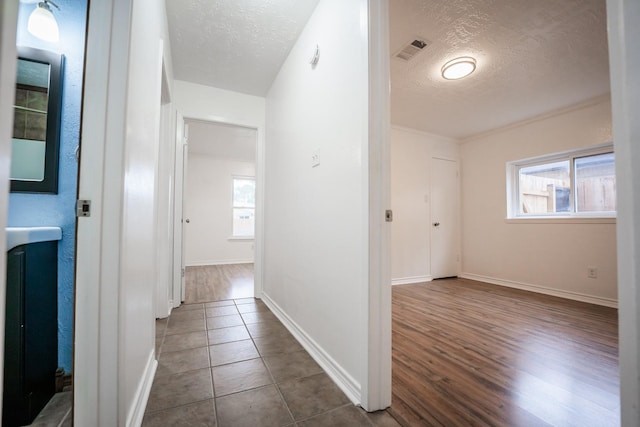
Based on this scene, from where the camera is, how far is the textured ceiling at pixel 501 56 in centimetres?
180

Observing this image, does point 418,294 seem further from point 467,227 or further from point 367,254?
point 367,254

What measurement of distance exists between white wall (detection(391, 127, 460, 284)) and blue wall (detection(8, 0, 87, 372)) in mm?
3383

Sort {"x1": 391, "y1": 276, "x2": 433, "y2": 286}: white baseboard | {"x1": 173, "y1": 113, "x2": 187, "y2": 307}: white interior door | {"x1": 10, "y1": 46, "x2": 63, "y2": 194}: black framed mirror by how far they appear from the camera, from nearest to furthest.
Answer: {"x1": 10, "y1": 46, "x2": 63, "y2": 194}: black framed mirror → {"x1": 173, "y1": 113, "x2": 187, "y2": 307}: white interior door → {"x1": 391, "y1": 276, "x2": 433, "y2": 286}: white baseboard

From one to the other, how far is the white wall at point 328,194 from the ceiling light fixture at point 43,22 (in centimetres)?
141

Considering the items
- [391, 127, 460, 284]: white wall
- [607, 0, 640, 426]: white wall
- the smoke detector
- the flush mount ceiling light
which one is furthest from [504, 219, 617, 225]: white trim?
[607, 0, 640, 426]: white wall

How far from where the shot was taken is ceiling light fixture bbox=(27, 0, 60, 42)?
1.25 meters

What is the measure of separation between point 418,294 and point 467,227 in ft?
6.04

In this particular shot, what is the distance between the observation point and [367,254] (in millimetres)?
1207

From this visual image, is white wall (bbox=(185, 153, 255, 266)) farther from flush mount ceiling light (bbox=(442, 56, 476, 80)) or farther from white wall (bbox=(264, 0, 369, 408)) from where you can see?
flush mount ceiling light (bbox=(442, 56, 476, 80))

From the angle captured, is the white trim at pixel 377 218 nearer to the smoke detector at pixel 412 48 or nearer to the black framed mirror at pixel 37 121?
the smoke detector at pixel 412 48

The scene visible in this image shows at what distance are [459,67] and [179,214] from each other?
3.10 m

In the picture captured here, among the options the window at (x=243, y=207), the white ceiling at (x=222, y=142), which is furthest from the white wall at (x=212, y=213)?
the white ceiling at (x=222, y=142)

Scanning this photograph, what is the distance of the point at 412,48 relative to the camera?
2.21m

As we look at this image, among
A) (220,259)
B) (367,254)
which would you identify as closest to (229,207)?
(220,259)
